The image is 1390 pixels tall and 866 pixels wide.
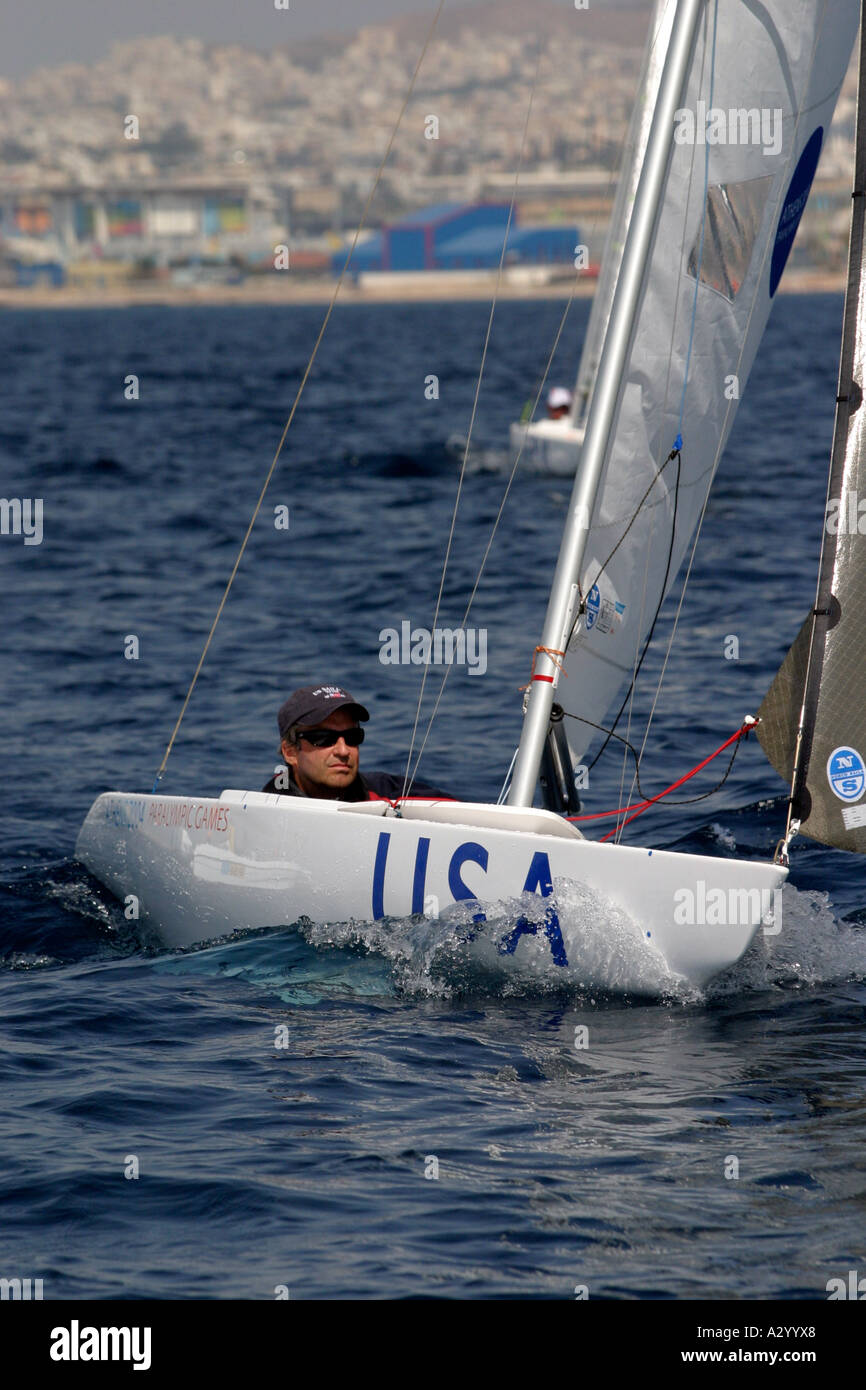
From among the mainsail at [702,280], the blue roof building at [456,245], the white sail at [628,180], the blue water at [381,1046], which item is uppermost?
the blue roof building at [456,245]

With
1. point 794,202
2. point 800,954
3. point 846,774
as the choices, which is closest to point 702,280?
point 794,202

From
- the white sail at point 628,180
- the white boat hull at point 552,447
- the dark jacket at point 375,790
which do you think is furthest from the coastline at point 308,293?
the dark jacket at point 375,790

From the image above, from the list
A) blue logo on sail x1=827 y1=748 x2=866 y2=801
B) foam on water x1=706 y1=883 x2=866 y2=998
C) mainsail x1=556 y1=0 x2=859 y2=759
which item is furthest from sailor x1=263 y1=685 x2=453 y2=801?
blue logo on sail x1=827 y1=748 x2=866 y2=801

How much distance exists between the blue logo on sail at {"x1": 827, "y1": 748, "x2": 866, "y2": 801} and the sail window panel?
204cm

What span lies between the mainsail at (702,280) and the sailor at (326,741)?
0.86 metres

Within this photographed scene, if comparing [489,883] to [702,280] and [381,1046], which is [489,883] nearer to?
[381,1046]

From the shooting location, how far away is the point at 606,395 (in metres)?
6.68

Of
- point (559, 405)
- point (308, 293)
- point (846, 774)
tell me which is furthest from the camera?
point (308, 293)

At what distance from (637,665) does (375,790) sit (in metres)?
1.23

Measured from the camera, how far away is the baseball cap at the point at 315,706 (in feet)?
23.0

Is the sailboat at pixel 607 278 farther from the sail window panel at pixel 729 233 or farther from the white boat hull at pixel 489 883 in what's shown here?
the white boat hull at pixel 489 883
